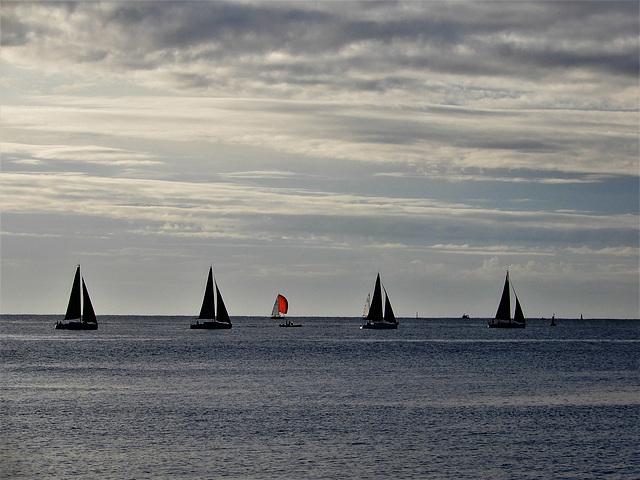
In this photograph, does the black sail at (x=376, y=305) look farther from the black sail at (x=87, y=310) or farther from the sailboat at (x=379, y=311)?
the black sail at (x=87, y=310)

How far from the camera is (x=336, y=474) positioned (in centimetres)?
3706

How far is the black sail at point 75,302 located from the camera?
453 ft

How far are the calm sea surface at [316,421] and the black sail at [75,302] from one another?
4824cm

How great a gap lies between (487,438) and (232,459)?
44.3ft

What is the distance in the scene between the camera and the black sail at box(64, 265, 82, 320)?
138 meters

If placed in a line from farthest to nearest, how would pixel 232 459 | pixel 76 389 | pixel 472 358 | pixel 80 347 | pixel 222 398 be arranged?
1. pixel 80 347
2. pixel 472 358
3. pixel 76 389
4. pixel 222 398
5. pixel 232 459

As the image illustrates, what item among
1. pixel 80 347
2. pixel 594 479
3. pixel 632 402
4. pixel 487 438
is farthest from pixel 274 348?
pixel 594 479

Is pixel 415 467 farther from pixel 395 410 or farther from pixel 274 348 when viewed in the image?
pixel 274 348

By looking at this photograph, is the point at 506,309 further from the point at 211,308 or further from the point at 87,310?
the point at 87,310

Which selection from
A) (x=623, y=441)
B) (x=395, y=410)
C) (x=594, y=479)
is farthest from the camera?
(x=395, y=410)

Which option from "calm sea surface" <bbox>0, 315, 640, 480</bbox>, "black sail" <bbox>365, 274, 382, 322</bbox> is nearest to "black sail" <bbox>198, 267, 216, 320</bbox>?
"black sail" <bbox>365, 274, 382, 322</bbox>

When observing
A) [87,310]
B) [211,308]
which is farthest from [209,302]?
[87,310]

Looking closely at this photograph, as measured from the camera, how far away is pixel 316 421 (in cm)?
4994

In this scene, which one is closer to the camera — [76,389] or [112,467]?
[112,467]
